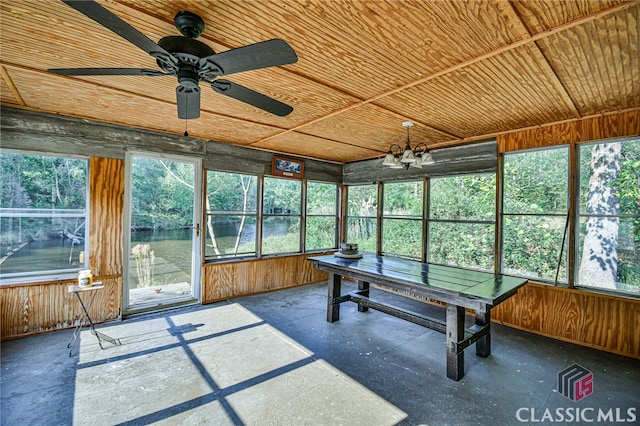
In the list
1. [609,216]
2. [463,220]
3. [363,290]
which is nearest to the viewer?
[609,216]

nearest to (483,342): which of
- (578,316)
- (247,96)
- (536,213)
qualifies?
(578,316)

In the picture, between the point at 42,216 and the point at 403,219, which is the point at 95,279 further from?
the point at 403,219

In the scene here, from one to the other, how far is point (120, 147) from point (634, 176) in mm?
6280

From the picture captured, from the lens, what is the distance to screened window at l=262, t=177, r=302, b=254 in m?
5.55

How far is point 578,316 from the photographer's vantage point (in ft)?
11.1

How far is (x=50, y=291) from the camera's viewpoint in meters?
3.50

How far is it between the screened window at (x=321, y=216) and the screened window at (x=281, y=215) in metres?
0.26

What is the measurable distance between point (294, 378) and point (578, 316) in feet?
11.1

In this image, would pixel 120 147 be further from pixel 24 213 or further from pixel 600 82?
pixel 600 82

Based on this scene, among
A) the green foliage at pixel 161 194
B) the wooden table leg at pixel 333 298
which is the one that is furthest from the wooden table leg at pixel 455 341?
the green foliage at pixel 161 194

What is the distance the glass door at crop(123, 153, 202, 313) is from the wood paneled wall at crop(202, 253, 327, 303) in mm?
233

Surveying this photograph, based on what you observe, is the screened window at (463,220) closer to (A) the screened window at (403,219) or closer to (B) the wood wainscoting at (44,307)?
(A) the screened window at (403,219)

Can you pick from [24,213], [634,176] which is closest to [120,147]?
[24,213]

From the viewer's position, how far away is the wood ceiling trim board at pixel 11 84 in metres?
2.40
